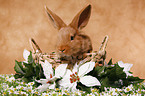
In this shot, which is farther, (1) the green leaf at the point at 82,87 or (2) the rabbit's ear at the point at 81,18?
(2) the rabbit's ear at the point at 81,18

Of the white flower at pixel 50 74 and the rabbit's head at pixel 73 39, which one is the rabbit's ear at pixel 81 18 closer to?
the rabbit's head at pixel 73 39

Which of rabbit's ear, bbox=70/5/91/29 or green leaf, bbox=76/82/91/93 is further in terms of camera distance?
rabbit's ear, bbox=70/5/91/29

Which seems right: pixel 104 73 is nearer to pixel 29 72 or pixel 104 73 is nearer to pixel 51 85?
pixel 51 85

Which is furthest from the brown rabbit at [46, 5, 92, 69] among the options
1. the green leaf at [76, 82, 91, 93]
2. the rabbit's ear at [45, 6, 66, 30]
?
the green leaf at [76, 82, 91, 93]

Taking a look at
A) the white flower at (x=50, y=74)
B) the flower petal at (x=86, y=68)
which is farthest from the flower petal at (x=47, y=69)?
the flower petal at (x=86, y=68)

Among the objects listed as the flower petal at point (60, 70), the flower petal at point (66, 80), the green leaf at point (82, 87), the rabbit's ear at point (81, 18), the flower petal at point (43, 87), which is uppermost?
the rabbit's ear at point (81, 18)

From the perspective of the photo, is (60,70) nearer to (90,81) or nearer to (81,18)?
(90,81)

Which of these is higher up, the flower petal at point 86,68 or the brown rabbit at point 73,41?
the brown rabbit at point 73,41

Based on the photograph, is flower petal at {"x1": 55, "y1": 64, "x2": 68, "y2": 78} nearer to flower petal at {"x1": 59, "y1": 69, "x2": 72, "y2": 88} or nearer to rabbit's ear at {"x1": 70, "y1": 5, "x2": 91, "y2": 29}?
flower petal at {"x1": 59, "y1": 69, "x2": 72, "y2": 88}
